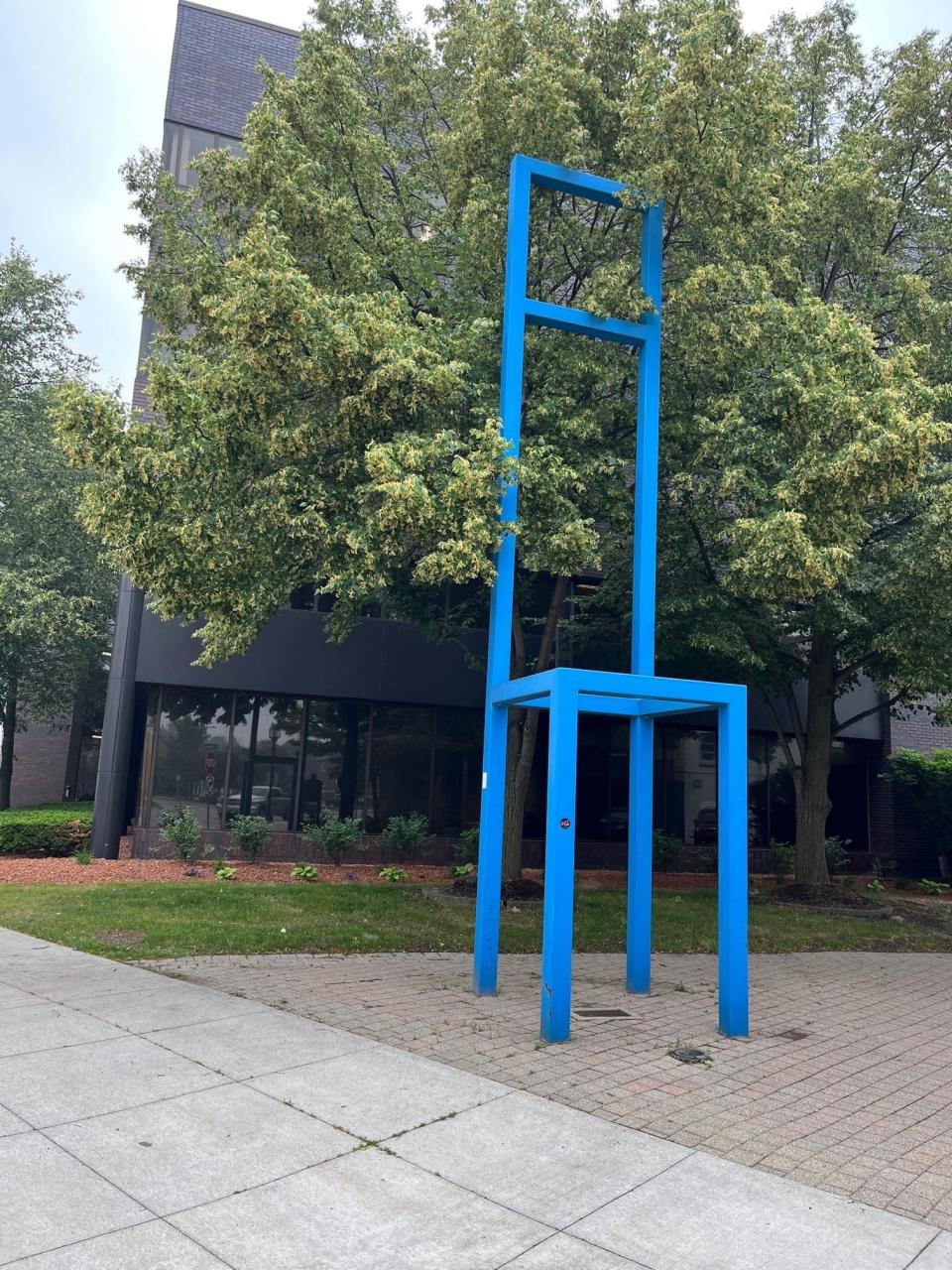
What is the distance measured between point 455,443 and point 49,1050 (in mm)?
6189

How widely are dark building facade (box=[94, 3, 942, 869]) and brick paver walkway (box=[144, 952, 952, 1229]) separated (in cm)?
904

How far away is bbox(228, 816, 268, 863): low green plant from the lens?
55.0ft

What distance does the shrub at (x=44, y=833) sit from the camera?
1652 centimetres

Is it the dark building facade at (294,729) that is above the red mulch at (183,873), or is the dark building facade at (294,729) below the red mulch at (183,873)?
above

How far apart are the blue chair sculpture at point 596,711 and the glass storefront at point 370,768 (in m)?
10.5

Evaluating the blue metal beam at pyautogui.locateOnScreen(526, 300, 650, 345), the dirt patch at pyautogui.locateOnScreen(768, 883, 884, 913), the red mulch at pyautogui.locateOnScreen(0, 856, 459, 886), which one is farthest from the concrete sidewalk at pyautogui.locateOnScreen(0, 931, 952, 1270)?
the dirt patch at pyautogui.locateOnScreen(768, 883, 884, 913)

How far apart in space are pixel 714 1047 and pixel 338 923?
5.70 meters

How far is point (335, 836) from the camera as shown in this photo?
56.2ft

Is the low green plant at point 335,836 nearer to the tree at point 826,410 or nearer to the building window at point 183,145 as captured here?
the tree at point 826,410

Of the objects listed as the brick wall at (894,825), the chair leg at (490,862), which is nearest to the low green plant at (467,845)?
the chair leg at (490,862)

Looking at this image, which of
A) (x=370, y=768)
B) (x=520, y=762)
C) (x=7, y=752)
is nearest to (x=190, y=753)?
(x=370, y=768)

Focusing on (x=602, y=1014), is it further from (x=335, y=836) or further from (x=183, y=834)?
(x=183, y=834)

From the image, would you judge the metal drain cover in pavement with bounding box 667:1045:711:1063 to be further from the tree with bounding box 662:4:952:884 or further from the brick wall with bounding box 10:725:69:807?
the brick wall with bounding box 10:725:69:807

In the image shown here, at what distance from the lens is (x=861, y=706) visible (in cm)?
2286
